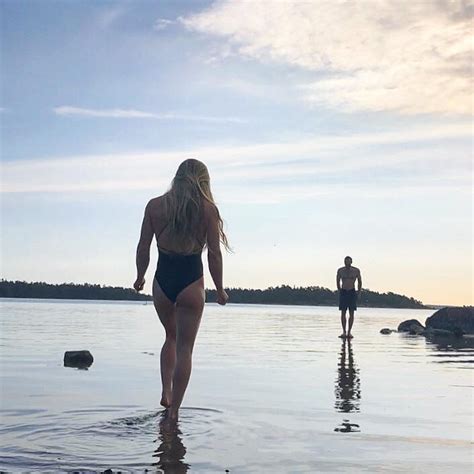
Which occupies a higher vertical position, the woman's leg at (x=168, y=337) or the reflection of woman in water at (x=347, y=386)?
the woman's leg at (x=168, y=337)

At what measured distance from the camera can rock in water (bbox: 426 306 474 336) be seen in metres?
21.5

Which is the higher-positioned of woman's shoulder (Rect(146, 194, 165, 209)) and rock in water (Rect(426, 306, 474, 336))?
woman's shoulder (Rect(146, 194, 165, 209))

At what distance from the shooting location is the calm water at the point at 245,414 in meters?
4.59

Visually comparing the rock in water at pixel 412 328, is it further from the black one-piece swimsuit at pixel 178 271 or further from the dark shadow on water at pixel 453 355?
the black one-piece swimsuit at pixel 178 271

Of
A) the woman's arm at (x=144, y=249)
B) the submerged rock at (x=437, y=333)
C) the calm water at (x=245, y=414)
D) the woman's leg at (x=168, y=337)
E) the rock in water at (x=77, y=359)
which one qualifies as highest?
the woman's arm at (x=144, y=249)

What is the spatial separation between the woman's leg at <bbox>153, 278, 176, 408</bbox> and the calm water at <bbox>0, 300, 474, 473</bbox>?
0.21 metres

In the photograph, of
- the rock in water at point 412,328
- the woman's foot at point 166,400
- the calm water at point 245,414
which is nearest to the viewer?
the calm water at point 245,414

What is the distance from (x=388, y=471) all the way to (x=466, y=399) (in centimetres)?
327

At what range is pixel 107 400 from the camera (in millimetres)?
6996

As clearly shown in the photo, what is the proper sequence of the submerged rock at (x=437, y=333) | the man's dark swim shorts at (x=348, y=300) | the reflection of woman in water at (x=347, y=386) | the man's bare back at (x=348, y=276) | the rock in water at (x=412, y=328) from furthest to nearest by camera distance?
the rock in water at (x=412, y=328) → the submerged rock at (x=437, y=333) → the man's bare back at (x=348, y=276) → the man's dark swim shorts at (x=348, y=300) → the reflection of woman in water at (x=347, y=386)

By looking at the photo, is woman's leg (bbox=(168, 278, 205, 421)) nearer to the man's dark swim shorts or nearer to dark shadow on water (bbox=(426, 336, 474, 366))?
dark shadow on water (bbox=(426, 336, 474, 366))

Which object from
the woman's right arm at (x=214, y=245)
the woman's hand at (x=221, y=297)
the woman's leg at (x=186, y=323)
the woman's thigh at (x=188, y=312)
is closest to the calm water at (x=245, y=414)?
the woman's leg at (x=186, y=323)

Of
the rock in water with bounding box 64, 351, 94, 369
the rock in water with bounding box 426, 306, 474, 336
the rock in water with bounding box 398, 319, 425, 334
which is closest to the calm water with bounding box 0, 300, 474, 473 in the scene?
the rock in water with bounding box 64, 351, 94, 369

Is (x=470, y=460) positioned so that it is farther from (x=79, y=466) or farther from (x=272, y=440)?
(x=79, y=466)
